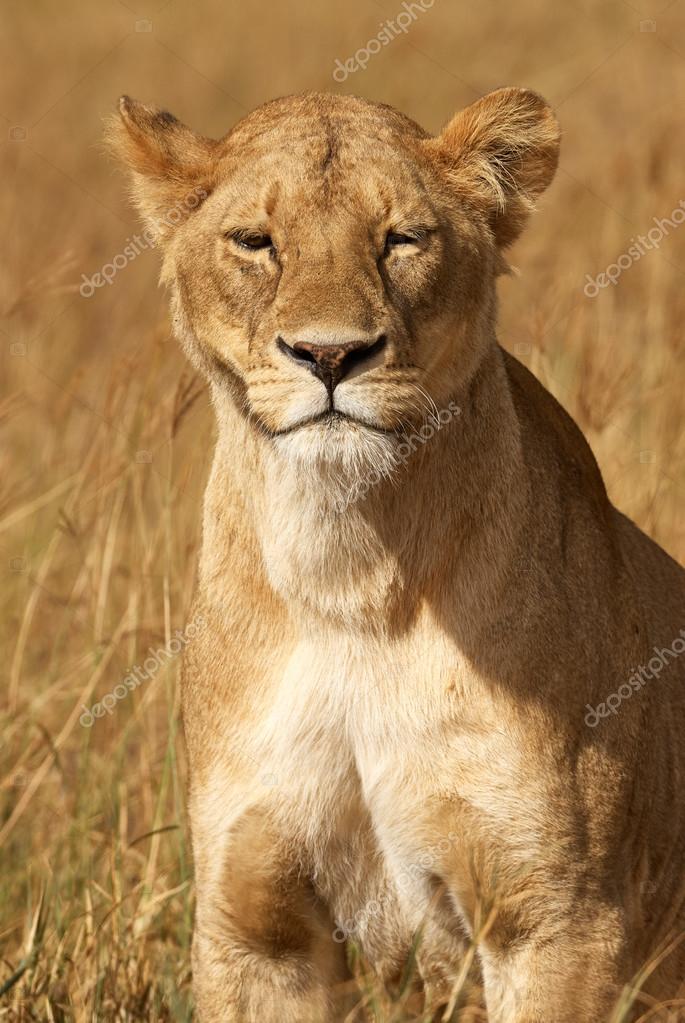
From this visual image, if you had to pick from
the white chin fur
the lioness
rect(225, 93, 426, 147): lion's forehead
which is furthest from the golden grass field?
the white chin fur

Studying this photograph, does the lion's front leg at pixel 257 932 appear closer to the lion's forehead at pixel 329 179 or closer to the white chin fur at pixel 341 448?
the white chin fur at pixel 341 448

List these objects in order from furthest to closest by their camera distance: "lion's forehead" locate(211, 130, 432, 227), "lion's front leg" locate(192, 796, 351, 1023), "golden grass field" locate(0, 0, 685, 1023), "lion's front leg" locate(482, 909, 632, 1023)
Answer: "golden grass field" locate(0, 0, 685, 1023)
"lion's front leg" locate(192, 796, 351, 1023)
"lion's front leg" locate(482, 909, 632, 1023)
"lion's forehead" locate(211, 130, 432, 227)

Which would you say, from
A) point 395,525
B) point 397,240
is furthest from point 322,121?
point 395,525

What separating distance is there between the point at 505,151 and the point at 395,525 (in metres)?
0.76

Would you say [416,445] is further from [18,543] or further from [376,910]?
[18,543]

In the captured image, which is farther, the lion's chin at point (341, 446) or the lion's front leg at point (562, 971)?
the lion's front leg at point (562, 971)

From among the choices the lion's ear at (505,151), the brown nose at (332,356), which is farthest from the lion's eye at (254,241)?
the lion's ear at (505,151)

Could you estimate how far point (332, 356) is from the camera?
9.33 ft

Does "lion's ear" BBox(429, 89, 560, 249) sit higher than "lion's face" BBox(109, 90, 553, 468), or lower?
higher

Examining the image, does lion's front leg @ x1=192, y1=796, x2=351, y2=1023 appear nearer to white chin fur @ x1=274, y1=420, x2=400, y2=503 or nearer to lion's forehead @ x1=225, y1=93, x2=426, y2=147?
white chin fur @ x1=274, y1=420, x2=400, y2=503

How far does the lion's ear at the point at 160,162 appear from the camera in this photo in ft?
11.2

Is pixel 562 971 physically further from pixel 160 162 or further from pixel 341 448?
pixel 160 162

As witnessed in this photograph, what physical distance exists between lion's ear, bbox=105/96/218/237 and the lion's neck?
42 centimetres

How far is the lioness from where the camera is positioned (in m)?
3.17
